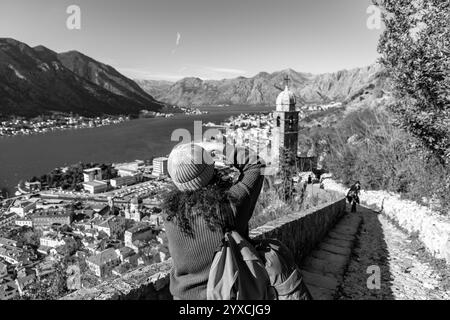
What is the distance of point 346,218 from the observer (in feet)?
21.7

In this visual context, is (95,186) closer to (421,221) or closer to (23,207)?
(23,207)

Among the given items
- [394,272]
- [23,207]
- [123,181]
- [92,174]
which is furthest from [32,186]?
[394,272]

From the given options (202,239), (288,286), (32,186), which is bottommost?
(32,186)

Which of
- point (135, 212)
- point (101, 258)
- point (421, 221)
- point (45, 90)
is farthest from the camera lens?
point (45, 90)

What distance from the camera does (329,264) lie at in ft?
11.6

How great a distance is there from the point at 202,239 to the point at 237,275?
0.68 ft

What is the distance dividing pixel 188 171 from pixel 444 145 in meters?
4.77

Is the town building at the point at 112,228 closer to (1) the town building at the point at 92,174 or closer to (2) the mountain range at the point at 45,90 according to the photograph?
(1) the town building at the point at 92,174

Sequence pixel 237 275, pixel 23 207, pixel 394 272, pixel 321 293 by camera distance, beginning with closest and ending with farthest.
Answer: pixel 237 275
pixel 321 293
pixel 394 272
pixel 23 207

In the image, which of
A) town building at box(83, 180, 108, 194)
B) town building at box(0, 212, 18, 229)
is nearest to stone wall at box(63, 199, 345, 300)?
town building at box(0, 212, 18, 229)

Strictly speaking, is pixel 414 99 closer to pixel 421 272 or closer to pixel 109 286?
pixel 421 272

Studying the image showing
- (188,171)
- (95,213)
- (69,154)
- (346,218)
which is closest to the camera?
(188,171)

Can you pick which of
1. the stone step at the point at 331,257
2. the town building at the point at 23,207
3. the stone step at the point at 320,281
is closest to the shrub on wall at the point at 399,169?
the stone step at the point at 331,257
